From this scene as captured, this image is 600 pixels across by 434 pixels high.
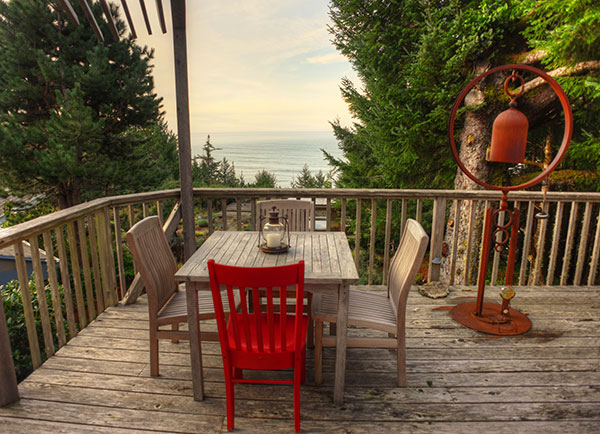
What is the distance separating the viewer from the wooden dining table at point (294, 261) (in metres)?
1.84

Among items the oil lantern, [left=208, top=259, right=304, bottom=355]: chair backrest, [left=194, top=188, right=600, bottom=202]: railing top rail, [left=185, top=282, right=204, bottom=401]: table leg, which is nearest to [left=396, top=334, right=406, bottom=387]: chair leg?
[left=208, top=259, right=304, bottom=355]: chair backrest

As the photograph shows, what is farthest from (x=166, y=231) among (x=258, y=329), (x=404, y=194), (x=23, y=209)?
(x=23, y=209)

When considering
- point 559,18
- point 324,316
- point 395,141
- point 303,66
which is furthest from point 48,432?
point 303,66

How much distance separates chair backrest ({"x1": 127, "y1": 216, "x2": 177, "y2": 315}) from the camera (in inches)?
75.7

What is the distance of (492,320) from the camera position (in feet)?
9.25

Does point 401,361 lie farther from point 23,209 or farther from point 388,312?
point 23,209

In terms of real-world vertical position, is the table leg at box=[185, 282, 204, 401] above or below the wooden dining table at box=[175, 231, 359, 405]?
below

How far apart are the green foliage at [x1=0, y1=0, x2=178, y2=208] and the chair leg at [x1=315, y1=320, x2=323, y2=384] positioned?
8443 mm

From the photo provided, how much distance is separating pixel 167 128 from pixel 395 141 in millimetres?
15679

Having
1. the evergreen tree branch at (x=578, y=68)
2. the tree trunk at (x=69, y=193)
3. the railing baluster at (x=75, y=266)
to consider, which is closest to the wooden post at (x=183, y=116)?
the railing baluster at (x=75, y=266)

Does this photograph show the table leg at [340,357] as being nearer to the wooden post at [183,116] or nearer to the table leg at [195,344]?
the table leg at [195,344]

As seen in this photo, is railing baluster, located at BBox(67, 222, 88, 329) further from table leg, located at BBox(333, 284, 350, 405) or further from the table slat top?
table leg, located at BBox(333, 284, 350, 405)

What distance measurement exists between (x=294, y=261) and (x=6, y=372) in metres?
1.55

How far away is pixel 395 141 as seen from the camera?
6.14 m
